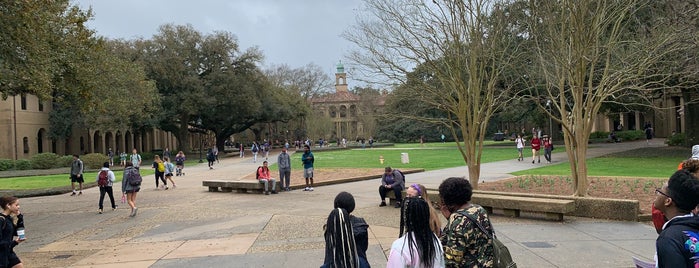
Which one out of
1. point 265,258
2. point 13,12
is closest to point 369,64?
point 265,258

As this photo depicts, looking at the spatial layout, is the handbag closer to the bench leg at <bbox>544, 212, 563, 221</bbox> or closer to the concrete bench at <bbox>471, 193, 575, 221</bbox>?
the concrete bench at <bbox>471, 193, 575, 221</bbox>

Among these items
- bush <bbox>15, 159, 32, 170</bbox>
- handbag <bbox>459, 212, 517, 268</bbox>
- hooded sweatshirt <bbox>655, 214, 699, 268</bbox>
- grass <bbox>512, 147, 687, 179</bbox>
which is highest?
hooded sweatshirt <bbox>655, 214, 699, 268</bbox>

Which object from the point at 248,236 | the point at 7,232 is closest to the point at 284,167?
the point at 248,236

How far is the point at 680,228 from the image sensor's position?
267cm

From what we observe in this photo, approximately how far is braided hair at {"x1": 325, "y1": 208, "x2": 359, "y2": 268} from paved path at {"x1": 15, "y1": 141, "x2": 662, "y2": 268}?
2616 millimetres

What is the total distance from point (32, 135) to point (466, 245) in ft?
190

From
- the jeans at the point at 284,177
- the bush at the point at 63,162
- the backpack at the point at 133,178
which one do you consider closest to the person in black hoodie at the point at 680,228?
the backpack at the point at 133,178

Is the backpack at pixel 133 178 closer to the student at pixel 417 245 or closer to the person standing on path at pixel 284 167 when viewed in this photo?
the person standing on path at pixel 284 167

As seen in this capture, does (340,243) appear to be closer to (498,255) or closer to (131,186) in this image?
(498,255)

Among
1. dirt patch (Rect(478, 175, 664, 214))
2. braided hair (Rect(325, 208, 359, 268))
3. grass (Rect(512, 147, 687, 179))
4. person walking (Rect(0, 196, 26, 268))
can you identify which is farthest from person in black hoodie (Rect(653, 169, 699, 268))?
grass (Rect(512, 147, 687, 179))

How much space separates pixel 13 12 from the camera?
11.9m

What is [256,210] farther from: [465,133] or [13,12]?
[13,12]

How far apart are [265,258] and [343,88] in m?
114

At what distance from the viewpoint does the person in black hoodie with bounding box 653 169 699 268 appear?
2598 mm
